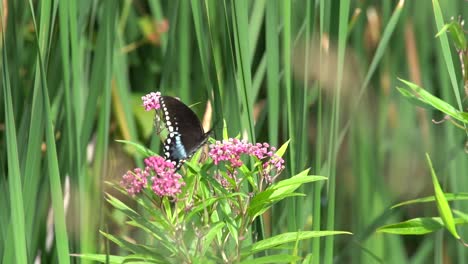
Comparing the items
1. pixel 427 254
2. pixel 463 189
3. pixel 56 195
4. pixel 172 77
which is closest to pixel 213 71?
pixel 56 195

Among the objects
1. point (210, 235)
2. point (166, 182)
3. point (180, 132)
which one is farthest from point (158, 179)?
point (180, 132)

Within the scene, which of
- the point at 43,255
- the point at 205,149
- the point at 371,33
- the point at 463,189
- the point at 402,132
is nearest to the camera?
the point at 205,149

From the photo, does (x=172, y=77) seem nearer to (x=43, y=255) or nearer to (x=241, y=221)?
(x=43, y=255)

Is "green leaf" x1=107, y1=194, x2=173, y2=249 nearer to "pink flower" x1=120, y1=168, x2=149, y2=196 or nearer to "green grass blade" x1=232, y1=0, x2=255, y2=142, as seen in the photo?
"pink flower" x1=120, y1=168, x2=149, y2=196

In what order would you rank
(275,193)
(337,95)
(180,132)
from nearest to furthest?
(275,193) < (180,132) < (337,95)

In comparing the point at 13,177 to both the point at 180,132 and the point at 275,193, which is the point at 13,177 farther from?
the point at 275,193

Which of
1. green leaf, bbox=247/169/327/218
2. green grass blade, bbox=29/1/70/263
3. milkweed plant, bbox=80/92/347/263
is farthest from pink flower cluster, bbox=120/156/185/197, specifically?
green grass blade, bbox=29/1/70/263
